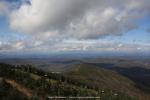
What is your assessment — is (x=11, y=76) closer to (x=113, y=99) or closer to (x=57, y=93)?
(x=57, y=93)

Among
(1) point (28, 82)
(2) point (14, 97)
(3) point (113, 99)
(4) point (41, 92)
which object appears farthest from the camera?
(3) point (113, 99)

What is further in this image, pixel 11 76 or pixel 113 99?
pixel 113 99

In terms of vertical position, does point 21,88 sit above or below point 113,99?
above

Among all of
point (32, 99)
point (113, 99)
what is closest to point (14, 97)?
point (32, 99)

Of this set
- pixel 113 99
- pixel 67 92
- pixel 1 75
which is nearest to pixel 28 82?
pixel 1 75

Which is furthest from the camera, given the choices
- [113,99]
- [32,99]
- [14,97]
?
[113,99]

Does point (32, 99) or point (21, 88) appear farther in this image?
point (21, 88)

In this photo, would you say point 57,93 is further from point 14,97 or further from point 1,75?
point 14,97

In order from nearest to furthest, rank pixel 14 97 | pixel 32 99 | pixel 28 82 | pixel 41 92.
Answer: pixel 14 97 → pixel 32 99 → pixel 41 92 → pixel 28 82

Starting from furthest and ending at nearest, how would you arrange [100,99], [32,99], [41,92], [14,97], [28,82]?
[100,99]
[28,82]
[41,92]
[32,99]
[14,97]
